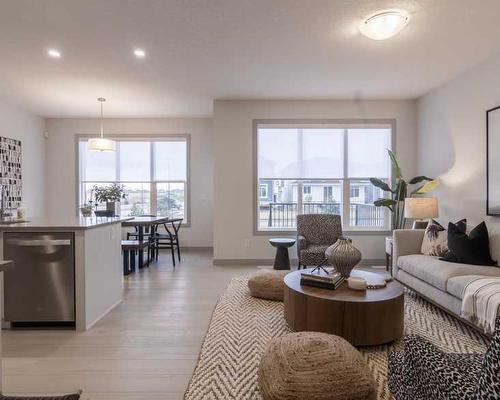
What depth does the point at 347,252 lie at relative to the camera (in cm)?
278

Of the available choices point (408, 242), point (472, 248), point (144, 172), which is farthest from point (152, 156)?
point (472, 248)

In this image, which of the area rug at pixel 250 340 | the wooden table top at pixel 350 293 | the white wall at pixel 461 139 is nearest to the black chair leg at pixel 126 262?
the area rug at pixel 250 340

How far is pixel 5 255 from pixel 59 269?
490 mm

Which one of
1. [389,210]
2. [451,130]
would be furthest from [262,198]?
[451,130]

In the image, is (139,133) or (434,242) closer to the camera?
(434,242)

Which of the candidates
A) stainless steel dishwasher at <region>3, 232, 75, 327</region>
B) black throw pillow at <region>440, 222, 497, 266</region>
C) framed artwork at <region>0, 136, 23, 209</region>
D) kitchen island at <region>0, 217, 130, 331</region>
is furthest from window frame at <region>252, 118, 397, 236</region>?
framed artwork at <region>0, 136, 23, 209</region>

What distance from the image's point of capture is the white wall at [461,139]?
12.6 ft

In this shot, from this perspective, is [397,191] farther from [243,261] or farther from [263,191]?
[243,261]

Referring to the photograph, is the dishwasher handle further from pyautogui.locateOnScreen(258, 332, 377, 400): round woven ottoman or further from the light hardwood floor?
pyautogui.locateOnScreen(258, 332, 377, 400): round woven ottoman

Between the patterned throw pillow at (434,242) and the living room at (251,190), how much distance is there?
2 centimetres

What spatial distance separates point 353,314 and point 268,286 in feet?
4.27

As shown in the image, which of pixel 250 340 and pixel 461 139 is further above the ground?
pixel 461 139

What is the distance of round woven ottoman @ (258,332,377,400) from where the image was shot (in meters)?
1.62

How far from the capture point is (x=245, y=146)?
5.45m
